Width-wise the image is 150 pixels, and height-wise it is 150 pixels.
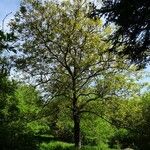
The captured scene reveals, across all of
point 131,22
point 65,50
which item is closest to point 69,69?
point 65,50

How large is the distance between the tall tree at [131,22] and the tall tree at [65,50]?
23.7 m

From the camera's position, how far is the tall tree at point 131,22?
1126 cm

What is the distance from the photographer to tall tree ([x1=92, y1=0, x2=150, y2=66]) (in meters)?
11.3

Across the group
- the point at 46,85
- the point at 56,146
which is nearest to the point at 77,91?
the point at 46,85

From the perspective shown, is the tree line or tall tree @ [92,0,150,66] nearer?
tall tree @ [92,0,150,66]

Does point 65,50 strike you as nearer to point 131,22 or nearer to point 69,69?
point 69,69

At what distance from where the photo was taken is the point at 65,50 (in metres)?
36.9

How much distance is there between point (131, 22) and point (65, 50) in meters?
25.5

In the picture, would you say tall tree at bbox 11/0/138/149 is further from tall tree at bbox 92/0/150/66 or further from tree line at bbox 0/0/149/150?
tall tree at bbox 92/0/150/66

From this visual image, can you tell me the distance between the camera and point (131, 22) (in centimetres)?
1158

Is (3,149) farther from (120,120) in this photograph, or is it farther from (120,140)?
(120,140)

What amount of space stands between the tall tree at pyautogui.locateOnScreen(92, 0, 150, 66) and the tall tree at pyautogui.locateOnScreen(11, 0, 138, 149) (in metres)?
23.7

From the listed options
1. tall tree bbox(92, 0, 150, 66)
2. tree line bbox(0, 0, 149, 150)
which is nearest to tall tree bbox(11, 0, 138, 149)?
tree line bbox(0, 0, 149, 150)

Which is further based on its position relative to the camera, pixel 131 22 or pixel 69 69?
pixel 69 69
